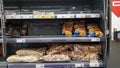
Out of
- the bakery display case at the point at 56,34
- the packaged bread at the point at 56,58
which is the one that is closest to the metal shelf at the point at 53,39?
the bakery display case at the point at 56,34

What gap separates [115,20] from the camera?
2867mm

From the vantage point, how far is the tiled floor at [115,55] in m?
2.90

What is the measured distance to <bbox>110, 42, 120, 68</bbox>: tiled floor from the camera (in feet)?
9.53

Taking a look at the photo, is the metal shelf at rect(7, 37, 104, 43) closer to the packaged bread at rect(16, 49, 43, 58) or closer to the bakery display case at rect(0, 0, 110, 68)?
the bakery display case at rect(0, 0, 110, 68)

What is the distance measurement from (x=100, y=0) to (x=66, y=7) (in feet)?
2.05

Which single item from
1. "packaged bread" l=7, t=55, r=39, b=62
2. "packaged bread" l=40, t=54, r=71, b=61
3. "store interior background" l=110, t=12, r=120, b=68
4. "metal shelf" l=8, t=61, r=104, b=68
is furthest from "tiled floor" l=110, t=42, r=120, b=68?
"packaged bread" l=7, t=55, r=39, b=62

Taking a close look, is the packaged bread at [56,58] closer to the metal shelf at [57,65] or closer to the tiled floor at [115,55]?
the metal shelf at [57,65]

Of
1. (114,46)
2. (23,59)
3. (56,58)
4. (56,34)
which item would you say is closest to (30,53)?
(23,59)

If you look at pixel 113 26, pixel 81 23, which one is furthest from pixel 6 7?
pixel 113 26

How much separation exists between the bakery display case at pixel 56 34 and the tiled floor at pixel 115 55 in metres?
0.08

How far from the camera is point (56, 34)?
359 cm

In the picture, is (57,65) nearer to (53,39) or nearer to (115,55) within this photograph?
(53,39)

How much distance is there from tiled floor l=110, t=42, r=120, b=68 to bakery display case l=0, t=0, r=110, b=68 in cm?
8

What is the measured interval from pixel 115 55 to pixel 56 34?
101 centimetres
